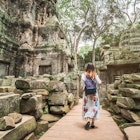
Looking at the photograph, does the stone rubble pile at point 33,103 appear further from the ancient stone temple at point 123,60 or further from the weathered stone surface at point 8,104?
the ancient stone temple at point 123,60

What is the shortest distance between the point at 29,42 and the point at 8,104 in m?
14.3

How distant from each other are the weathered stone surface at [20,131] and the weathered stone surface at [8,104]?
1.26 feet

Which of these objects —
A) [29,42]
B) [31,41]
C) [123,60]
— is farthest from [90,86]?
[31,41]

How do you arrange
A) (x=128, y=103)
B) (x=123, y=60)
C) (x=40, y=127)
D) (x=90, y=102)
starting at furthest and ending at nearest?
(x=123, y=60) < (x=128, y=103) < (x=90, y=102) < (x=40, y=127)

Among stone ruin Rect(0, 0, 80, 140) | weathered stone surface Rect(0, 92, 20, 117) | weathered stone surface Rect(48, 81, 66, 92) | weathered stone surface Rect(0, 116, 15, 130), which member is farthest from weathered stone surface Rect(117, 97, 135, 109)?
stone ruin Rect(0, 0, 80, 140)

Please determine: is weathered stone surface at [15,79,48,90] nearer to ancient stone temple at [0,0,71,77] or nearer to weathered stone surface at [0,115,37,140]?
weathered stone surface at [0,115,37,140]

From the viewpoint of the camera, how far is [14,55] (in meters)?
15.4

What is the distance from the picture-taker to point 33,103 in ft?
11.6

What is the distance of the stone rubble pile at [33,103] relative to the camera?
9.08 feet

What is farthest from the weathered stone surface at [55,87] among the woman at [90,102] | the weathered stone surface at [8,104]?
the weathered stone surface at [8,104]

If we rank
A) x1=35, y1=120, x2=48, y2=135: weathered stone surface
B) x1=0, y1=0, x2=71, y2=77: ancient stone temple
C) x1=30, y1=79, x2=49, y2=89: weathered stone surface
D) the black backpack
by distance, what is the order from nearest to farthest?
x1=35, y1=120, x2=48, y2=135: weathered stone surface < the black backpack < x1=30, y1=79, x2=49, y2=89: weathered stone surface < x1=0, y1=0, x2=71, y2=77: ancient stone temple

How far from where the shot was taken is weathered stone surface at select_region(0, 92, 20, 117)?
110 inches

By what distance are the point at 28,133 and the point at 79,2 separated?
1758 cm

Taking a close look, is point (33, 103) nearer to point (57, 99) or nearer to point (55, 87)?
point (57, 99)
